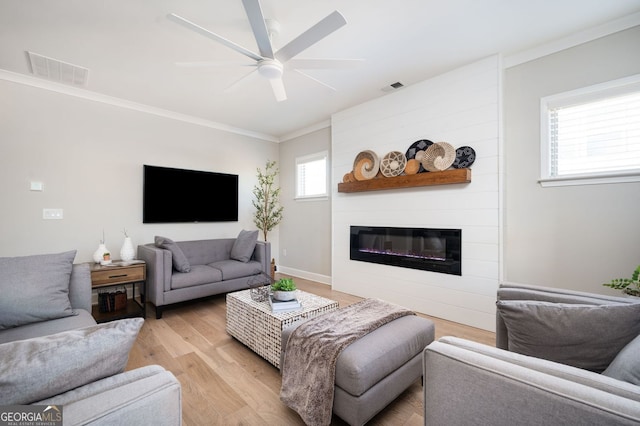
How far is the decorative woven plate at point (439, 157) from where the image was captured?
296 cm

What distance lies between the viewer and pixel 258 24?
171 centimetres

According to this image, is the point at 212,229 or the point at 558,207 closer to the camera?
the point at 558,207

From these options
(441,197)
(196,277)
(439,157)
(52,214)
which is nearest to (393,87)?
(439,157)

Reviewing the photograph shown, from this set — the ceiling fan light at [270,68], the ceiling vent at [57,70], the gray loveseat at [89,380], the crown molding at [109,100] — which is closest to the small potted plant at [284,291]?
the gray loveseat at [89,380]

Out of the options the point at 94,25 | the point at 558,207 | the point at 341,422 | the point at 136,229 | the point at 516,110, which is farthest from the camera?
the point at 136,229

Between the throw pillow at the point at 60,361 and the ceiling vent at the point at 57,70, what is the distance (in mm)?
3326

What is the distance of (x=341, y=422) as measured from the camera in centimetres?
153

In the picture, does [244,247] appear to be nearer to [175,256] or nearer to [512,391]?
[175,256]

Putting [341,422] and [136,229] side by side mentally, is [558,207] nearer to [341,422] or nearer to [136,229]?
[341,422]

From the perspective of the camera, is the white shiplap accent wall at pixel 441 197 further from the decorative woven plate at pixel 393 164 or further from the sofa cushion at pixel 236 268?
the sofa cushion at pixel 236 268

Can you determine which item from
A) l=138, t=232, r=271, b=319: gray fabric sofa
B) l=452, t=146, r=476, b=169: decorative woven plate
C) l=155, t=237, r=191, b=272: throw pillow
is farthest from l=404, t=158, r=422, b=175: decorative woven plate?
l=155, t=237, r=191, b=272: throw pillow

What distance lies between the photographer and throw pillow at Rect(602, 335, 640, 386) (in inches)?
29.9

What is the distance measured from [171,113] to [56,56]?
1.47 meters

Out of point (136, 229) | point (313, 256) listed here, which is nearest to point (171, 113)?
point (136, 229)
